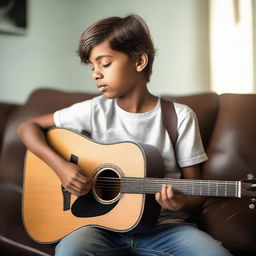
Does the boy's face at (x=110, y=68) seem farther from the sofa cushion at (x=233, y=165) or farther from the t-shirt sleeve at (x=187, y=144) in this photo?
the sofa cushion at (x=233, y=165)

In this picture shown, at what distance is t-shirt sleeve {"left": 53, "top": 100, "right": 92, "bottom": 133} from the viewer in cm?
138

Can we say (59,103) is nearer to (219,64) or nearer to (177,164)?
(177,164)

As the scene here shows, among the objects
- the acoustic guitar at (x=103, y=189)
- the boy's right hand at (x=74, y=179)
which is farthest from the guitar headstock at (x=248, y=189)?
the boy's right hand at (x=74, y=179)

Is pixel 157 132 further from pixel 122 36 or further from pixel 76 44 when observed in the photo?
pixel 76 44

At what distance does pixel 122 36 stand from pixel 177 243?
1.87 feet

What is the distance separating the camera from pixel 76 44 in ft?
8.11

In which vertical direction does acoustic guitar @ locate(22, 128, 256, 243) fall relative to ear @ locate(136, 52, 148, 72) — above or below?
below

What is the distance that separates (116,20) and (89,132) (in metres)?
0.34

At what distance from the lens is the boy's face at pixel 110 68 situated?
4.10 feet

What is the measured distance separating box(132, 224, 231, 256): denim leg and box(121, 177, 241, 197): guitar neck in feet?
0.43

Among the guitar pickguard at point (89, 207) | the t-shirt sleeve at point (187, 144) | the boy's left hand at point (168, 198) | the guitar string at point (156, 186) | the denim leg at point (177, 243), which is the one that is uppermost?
the t-shirt sleeve at point (187, 144)

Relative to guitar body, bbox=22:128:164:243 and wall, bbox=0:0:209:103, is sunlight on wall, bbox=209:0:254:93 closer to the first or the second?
wall, bbox=0:0:209:103

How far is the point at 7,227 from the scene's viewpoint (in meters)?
1.42

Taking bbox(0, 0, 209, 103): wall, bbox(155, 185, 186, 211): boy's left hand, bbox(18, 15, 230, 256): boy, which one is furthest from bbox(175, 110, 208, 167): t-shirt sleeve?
bbox(0, 0, 209, 103): wall
